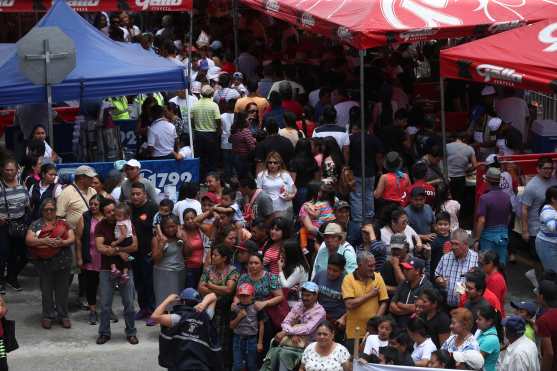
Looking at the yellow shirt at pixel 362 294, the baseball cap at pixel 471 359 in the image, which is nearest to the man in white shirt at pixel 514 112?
the yellow shirt at pixel 362 294

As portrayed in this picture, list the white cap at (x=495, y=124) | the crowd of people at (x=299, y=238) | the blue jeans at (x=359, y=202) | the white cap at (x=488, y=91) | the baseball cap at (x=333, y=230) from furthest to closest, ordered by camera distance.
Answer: the white cap at (x=488, y=91), the white cap at (x=495, y=124), the blue jeans at (x=359, y=202), the baseball cap at (x=333, y=230), the crowd of people at (x=299, y=238)

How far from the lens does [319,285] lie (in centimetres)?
1108

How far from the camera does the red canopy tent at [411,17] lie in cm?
1450

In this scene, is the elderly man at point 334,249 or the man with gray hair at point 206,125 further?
the man with gray hair at point 206,125

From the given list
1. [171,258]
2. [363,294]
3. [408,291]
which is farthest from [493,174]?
[171,258]

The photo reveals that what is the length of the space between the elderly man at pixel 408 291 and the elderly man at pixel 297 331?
2.24 ft

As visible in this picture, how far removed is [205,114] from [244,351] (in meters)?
6.27

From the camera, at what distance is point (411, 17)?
49.7 ft

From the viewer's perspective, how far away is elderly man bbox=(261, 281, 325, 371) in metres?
10.5

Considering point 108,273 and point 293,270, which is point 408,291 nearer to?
point 293,270

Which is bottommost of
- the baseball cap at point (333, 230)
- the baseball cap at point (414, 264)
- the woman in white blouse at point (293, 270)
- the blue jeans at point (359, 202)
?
the blue jeans at point (359, 202)

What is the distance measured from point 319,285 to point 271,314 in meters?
0.54

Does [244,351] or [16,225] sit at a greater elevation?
[16,225]

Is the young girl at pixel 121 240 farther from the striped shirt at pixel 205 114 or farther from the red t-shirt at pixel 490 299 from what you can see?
the striped shirt at pixel 205 114
